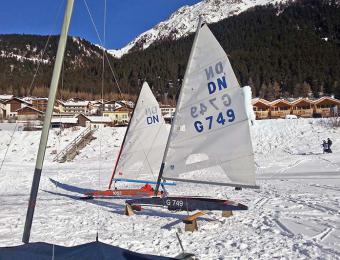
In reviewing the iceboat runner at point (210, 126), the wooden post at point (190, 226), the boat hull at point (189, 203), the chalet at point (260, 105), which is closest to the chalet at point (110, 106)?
the chalet at point (260, 105)

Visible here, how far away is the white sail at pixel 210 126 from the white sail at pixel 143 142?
3981mm

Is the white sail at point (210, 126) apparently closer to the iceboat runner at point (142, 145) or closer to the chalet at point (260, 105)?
the iceboat runner at point (142, 145)

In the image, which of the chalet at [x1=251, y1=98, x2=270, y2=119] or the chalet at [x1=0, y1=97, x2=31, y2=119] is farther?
the chalet at [x1=0, y1=97, x2=31, y2=119]

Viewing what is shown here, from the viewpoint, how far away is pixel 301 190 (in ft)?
48.8

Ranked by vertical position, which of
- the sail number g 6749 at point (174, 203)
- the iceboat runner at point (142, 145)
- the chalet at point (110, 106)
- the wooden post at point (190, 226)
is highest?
the chalet at point (110, 106)

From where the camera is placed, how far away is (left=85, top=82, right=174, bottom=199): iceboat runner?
43.0ft

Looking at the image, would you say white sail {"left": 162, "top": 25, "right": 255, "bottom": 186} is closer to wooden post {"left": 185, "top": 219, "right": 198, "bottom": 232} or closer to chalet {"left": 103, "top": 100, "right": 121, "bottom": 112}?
wooden post {"left": 185, "top": 219, "right": 198, "bottom": 232}

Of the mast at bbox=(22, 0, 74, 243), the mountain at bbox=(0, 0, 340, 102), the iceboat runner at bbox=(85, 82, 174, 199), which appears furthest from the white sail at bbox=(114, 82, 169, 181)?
the mountain at bbox=(0, 0, 340, 102)

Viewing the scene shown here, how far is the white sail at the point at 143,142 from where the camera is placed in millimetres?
13102

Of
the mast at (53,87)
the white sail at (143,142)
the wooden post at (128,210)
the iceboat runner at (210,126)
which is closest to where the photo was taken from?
the mast at (53,87)

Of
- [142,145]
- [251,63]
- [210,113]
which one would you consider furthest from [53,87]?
[251,63]

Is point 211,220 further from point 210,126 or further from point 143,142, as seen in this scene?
point 143,142

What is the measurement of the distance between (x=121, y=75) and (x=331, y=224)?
146462mm

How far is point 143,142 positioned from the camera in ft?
43.3
